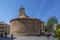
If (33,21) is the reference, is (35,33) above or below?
below

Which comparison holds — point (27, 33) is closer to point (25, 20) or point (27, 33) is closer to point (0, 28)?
point (25, 20)

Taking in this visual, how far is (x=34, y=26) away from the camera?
132ft

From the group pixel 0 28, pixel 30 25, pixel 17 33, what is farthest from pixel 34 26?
pixel 0 28

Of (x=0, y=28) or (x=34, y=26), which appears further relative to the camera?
(x=0, y=28)

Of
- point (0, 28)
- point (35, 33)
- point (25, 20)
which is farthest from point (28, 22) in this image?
point (0, 28)

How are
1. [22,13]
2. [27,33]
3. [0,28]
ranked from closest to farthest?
[27,33], [22,13], [0,28]

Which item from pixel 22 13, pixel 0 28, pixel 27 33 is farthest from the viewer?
pixel 0 28

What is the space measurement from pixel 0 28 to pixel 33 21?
36.2 metres

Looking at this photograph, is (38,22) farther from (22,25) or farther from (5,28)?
(5,28)

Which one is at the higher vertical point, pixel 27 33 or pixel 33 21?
pixel 33 21

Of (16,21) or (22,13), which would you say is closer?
(16,21)

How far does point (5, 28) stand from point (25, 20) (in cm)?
3694

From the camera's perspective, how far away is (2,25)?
74.2 meters

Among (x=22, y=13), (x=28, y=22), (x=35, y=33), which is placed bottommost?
(x=35, y=33)
